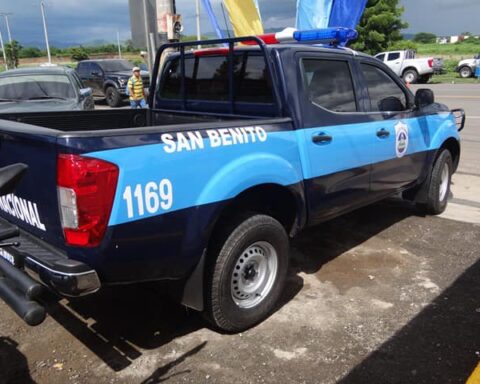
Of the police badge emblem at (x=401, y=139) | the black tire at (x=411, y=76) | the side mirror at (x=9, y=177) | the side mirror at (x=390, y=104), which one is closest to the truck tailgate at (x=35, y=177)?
the side mirror at (x=9, y=177)

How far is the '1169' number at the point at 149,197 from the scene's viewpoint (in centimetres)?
253

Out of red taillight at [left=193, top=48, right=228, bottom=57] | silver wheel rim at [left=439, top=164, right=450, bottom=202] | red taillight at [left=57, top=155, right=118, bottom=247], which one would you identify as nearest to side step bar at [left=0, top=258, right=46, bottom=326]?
red taillight at [left=57, top=155, right=118, bottom=247]

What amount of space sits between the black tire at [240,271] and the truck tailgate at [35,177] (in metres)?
1.00

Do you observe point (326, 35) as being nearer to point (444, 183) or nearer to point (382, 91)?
point (382, 91)

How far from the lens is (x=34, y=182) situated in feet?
8.86

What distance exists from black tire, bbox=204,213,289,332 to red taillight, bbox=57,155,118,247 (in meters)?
0.88

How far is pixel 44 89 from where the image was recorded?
8.90 metres

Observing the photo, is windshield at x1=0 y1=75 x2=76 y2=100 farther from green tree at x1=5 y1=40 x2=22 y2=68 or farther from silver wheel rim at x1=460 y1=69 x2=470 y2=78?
green tree at x1=5 y1=40 x2=22 y2=68

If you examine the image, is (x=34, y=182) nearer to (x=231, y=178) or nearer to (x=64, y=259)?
(x=64, y=259)

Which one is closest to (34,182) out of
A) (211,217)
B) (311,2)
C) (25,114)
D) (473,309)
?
(211,217)

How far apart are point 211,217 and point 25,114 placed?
6.40 ft

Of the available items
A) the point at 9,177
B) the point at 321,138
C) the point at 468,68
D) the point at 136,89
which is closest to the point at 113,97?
the point at 136,89

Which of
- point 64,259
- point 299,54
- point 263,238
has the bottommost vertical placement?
point 263,238

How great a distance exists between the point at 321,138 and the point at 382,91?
4.24 ft
